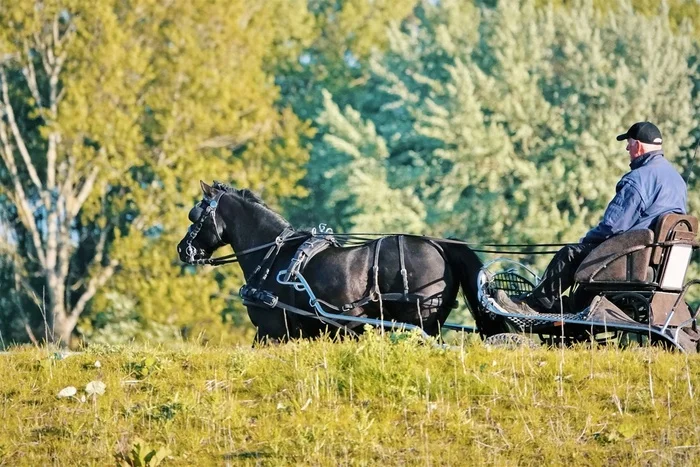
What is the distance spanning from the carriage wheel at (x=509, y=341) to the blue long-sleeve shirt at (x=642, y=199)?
1.05 m

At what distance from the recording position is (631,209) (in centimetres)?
1116

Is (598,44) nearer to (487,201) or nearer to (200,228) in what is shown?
(487,201)

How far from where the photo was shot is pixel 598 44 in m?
36.0

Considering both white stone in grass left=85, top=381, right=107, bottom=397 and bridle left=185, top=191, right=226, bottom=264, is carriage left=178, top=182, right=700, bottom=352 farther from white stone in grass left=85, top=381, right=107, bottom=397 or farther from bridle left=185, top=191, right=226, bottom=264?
white stone in grass left=85, top=381, right=107, bottom=397

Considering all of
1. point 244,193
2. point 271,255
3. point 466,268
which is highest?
point 244,193

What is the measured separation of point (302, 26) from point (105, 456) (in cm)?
3488

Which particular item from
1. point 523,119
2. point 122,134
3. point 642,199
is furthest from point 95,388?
point 523,119

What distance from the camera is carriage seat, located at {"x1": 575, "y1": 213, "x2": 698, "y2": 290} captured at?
1102 centimetres

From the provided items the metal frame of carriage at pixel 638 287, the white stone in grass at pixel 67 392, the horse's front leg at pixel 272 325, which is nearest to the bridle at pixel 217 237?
the horse's front leg at pixel 272 325

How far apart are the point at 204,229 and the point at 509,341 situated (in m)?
3.84

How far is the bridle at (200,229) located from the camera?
13640 millimetres

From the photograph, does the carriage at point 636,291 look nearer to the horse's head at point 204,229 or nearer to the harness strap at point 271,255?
the harness strap at point 271,255

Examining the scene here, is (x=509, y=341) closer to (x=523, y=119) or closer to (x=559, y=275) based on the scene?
(x=559, y=275)

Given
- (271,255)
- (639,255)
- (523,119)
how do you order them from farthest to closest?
(523,119), (271,255), (639,255)
